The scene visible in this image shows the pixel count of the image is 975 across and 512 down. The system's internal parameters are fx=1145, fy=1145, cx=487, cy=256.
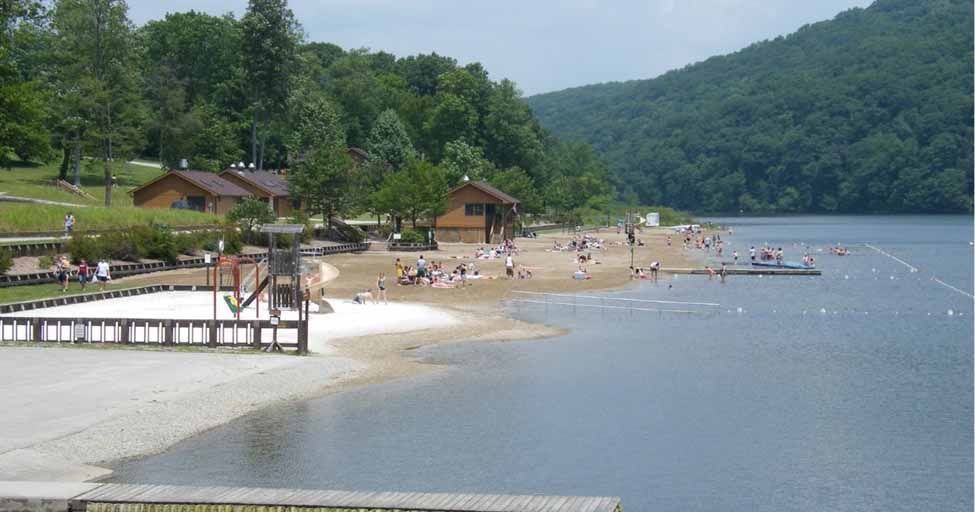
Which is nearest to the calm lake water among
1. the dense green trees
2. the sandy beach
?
the sandy beach

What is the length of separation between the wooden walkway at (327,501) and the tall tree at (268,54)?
97.5 m

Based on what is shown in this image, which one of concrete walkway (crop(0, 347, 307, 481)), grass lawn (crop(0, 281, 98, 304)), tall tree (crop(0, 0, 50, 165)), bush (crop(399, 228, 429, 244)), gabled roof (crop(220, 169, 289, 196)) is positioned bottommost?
concrete walkway (crop(0, 347, 307, 481))

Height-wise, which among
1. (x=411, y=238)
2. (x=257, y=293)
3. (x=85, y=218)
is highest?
(x=85, y=218)

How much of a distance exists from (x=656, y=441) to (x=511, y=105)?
418ft

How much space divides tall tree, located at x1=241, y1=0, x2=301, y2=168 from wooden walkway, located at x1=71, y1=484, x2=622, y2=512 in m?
97.5

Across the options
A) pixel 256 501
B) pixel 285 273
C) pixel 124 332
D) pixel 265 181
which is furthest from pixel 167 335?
pixel 265 181

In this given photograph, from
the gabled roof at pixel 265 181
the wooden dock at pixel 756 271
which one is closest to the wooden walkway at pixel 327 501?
the wooden dock at pixel 756 271

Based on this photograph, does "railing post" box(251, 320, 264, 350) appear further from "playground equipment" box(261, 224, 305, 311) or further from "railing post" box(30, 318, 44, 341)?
"railing post" box(30, 318, 44, 341)

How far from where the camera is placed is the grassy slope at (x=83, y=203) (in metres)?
70.9

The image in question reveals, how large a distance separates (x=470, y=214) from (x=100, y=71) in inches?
1375

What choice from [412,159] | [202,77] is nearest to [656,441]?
[412,159]

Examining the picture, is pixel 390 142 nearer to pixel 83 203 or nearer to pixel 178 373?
pixel 83 203

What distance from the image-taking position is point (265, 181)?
10475 centimetres

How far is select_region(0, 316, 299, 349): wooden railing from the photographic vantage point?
130ft
